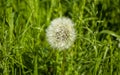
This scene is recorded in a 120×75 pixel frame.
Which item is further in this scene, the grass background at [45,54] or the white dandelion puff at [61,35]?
the grass background at [45,54]

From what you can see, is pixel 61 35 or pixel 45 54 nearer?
pixel 61 35

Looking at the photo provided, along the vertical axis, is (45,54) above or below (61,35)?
below

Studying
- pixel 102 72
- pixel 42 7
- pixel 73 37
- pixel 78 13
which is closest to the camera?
pixel 73 37

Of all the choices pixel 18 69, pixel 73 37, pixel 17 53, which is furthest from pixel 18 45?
pixel 73 37

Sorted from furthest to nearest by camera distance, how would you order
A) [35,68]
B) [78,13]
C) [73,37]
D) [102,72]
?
1. [78,13]
2. [102,72]
3. [35,68]
4. [73,37]

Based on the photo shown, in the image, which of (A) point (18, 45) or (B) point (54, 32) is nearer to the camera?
(B) point (54, 32)

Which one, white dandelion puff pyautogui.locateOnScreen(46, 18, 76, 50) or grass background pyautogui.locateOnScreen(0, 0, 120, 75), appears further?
grass background pyautogui.locateOnScreen(0, 0, 120, 75)

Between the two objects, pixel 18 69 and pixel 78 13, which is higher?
pixel 78 13

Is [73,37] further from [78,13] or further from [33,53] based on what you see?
[78,13]
